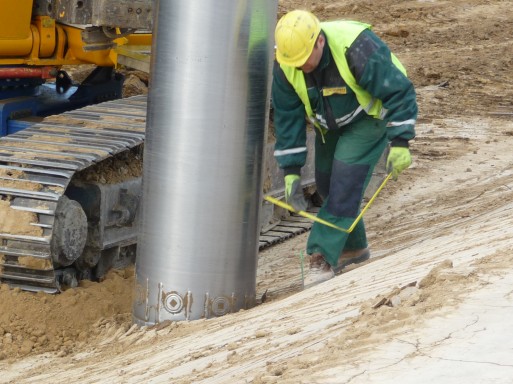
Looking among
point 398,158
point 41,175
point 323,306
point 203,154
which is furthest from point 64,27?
point 323,306

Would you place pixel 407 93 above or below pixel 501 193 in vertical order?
above

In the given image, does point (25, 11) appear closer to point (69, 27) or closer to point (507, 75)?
point (69, 27)

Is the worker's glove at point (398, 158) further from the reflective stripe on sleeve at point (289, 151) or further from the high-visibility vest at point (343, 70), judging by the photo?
the reflective stripe on sleeve at point (289, 151)

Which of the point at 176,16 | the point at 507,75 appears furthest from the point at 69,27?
the point at 507,75

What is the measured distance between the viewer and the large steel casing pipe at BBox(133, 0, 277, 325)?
20.1ft

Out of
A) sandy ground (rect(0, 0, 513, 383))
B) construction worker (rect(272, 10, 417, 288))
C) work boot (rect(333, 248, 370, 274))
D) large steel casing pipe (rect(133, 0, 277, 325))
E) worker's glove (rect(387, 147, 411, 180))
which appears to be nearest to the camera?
sandy ground (rect(0, 0, 513, 383))

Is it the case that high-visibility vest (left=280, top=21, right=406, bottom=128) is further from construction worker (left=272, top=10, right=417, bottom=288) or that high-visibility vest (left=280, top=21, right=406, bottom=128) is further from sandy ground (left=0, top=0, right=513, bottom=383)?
sandy ground (left=0, top=0, right=513, bottom=383)

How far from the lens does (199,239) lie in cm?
624

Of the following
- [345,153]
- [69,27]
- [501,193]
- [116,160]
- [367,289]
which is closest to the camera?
[367,289]

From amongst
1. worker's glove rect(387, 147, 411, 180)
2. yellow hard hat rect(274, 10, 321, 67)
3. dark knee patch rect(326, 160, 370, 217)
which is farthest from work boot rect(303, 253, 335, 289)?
yellow hard hat rect(274, 10, 321, 67)

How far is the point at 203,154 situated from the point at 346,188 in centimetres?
99

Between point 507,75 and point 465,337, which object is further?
point 507,75

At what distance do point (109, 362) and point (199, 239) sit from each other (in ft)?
2.71

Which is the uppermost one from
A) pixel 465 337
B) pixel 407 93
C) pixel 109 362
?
pixel 407 93
